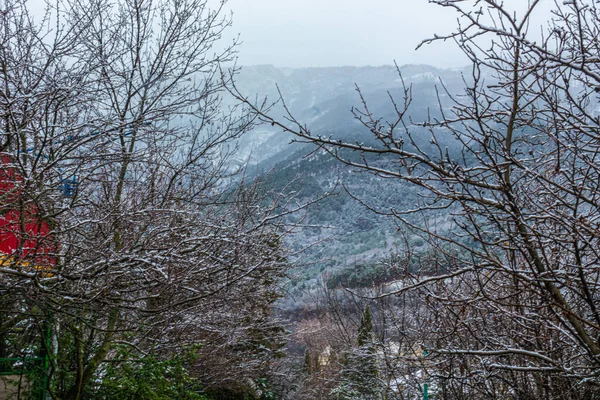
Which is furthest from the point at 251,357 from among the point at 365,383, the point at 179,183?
the point at 179,183

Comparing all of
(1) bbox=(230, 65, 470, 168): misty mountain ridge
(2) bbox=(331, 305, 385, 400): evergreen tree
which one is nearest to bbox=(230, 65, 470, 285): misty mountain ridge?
(1) bbox=(230, 65, 470, 168): misty mountain ridge

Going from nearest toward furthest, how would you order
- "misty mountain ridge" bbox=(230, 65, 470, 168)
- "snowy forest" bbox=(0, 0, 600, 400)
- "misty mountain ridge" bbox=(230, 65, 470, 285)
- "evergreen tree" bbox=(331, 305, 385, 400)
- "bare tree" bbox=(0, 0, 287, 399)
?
1. "snowy forest" bbox=(0, 0, 600, 400)
2. "bare tree" bbox=(0, 0, 287, 399)
3. "misty mountain ridge" bbox=(230, 65, 470, 285)
4. "evergreen tree" bbox=(331, 305, 385, 400)
5. "misty mountain ridge" bbox=(230, 65, 470, 168)

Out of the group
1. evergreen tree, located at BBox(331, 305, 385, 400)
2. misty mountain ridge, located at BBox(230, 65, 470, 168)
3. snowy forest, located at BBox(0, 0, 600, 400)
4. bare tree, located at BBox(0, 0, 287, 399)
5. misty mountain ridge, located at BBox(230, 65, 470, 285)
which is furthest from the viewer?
misty mountain ridge, located at BBox(230, 65, 470, 168)

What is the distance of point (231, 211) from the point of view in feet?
29.1

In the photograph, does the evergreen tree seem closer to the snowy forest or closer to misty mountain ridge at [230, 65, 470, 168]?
the snowy forest

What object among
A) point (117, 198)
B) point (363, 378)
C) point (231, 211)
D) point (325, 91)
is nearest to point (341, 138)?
point (117, 198)

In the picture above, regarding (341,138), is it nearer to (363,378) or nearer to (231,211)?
(231,211)

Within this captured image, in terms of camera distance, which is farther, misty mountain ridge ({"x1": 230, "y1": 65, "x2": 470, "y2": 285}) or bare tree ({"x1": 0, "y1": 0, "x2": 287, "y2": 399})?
misty mountain ridge ({"x1": 230, "y1": 65, "x2": 470, "y2": 285})

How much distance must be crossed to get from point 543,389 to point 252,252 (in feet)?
12.2

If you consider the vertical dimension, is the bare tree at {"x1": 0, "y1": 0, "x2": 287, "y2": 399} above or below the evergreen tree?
above

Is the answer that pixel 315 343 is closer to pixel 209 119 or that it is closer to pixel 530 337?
pixel 209 119

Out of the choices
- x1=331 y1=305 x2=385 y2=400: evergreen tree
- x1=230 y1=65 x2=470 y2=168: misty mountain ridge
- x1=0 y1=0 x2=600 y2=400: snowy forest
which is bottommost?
x1=331 y1=305 x2=385 y2=400: evergreen tree

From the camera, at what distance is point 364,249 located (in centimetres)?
3950

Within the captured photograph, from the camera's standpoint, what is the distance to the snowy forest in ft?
10.2
